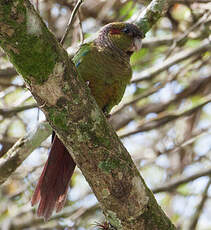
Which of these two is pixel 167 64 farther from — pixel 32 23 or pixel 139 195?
Answer: pixel 32 23

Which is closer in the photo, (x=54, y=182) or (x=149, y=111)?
(x=54, y=182)

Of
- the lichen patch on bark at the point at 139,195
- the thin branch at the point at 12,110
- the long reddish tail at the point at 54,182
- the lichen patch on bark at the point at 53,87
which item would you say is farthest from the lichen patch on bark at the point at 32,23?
the thin branch at the point at 12,110

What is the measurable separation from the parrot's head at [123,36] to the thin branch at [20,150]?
87 cm

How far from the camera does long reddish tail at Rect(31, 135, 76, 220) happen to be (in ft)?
8.65

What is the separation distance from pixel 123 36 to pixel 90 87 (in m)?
0.62

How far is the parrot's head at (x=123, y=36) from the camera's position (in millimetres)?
3125

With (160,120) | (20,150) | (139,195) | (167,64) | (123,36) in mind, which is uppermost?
(123,36)

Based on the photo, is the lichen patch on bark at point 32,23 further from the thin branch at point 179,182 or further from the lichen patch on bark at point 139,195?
the thin branch at point 179,182

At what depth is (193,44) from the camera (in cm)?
423

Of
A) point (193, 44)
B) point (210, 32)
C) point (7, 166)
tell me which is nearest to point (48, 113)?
point (7, 166)

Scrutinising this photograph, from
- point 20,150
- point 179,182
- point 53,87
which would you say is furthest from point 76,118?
point 179,182

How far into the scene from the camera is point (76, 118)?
188 cm

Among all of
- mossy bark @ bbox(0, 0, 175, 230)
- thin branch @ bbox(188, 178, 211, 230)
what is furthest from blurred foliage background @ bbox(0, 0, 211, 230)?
Result: mossy bark @ bbox(0, 0, 175, 230)

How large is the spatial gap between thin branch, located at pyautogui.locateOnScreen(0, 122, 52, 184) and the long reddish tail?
15 centimetres
